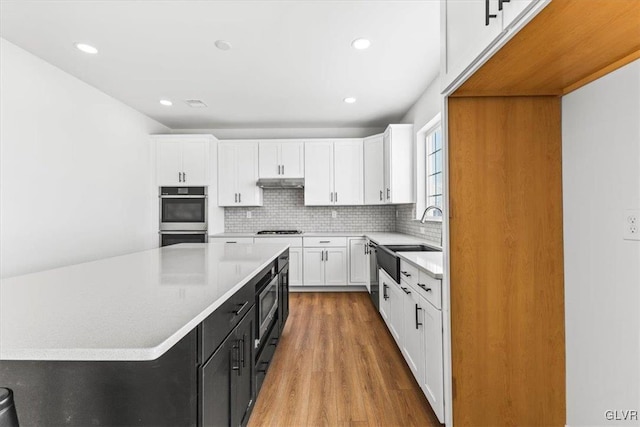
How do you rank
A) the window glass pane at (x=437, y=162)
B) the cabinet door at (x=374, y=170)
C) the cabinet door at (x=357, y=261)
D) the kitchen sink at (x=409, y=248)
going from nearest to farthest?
the kitchen sink at (x=409, y=248), the window glass pane at (x=437, y=162), the cabinet door at (x=357, y=261), the cabinet door at (x=374, y=170)

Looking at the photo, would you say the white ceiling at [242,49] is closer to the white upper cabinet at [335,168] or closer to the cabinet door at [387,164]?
the cabinet door at [387,164]

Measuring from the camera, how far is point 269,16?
221 cm

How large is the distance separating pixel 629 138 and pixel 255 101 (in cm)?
354

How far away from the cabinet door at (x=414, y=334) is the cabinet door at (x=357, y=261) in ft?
7.02

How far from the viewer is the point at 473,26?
1140 millimetres

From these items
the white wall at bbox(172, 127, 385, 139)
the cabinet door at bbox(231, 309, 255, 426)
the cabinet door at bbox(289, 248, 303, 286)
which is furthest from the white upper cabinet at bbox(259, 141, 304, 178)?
the cabinet door at bbox(231, 309, 255, 426)

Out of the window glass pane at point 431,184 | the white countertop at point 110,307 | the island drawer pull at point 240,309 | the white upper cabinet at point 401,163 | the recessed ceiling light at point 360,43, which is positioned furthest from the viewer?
the white upper cabinet at point 401,163

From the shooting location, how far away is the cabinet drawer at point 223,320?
40.7 inches

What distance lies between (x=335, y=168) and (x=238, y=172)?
5.03ft

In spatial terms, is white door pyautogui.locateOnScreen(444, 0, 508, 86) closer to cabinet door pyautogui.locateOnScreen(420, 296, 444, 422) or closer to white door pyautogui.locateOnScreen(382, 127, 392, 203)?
cabinet door pyautogui.locateOnScreen(420, 296, 444, 422)

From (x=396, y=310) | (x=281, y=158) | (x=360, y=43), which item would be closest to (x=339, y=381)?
(x=396, y=310)

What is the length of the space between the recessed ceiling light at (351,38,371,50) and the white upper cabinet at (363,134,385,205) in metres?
2.01

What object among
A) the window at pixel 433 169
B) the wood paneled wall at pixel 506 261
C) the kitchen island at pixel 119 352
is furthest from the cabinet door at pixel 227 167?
the wood paneled wall at pixel 506 261

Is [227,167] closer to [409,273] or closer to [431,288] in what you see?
[409,273]
